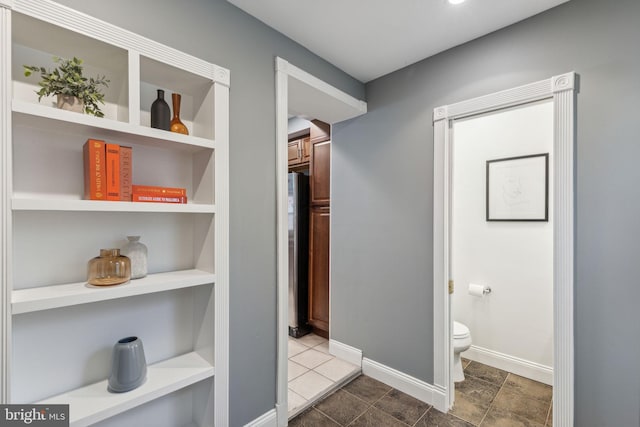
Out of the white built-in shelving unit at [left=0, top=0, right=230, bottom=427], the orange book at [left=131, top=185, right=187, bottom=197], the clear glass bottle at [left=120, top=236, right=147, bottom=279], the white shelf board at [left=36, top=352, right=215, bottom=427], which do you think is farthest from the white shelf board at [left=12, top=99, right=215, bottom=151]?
the white shelf board at [left=36, top=352, right=215, bottom=427]

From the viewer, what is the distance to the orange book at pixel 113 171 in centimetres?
119

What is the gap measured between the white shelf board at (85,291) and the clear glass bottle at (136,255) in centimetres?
4

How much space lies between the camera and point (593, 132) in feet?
4.95

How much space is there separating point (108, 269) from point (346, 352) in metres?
2.15

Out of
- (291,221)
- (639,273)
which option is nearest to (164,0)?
(291,221)

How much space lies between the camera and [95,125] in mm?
1142

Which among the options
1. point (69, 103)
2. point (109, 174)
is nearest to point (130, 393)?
point (109, 174)

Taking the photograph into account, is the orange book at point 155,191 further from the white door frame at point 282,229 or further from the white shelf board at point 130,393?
the white shelf board at point 130,393

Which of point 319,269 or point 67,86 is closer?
point 67,86

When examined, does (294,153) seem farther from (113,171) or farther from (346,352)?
(113,171)

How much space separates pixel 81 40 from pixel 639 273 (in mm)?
2756

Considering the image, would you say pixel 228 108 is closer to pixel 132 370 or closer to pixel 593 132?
pixel 132 370

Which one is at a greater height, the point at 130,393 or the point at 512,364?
the point at 130,393

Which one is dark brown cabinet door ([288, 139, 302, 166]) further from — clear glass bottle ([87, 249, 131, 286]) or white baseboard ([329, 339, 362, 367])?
clear glass bottle ([87, 249, 131, 286])
